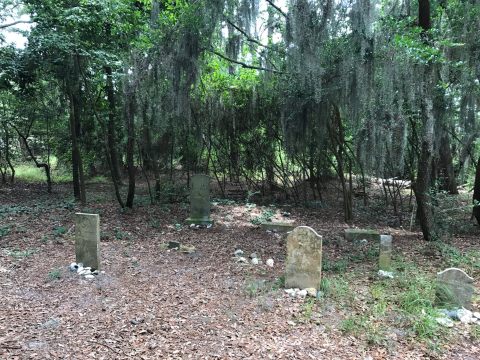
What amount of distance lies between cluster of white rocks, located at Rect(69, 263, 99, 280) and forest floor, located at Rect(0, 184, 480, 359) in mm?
82

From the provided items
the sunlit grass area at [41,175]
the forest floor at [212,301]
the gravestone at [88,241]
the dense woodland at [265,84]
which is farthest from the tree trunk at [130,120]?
the sunlit grass area at [41,175]

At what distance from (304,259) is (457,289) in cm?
167

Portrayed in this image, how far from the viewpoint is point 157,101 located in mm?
8133

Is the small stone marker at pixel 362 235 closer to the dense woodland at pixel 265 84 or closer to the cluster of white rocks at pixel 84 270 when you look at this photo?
the dense woodland at pixel 265 84

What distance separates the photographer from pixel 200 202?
8.02 meters

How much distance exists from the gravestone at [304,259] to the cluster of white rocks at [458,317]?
53.3 inches

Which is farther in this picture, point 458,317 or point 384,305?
point 384,305

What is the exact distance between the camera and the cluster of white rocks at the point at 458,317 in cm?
356

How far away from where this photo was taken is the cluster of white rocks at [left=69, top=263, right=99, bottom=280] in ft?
15.4

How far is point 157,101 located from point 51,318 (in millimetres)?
5604

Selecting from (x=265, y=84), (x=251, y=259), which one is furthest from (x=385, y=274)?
(x=265, y=84)

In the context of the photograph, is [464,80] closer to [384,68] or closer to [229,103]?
[384,68]

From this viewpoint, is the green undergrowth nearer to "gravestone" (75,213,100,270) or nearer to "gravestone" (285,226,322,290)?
"gravestone" (285,226,322,290)

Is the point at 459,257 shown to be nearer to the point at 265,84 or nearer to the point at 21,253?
the point at 265,84
